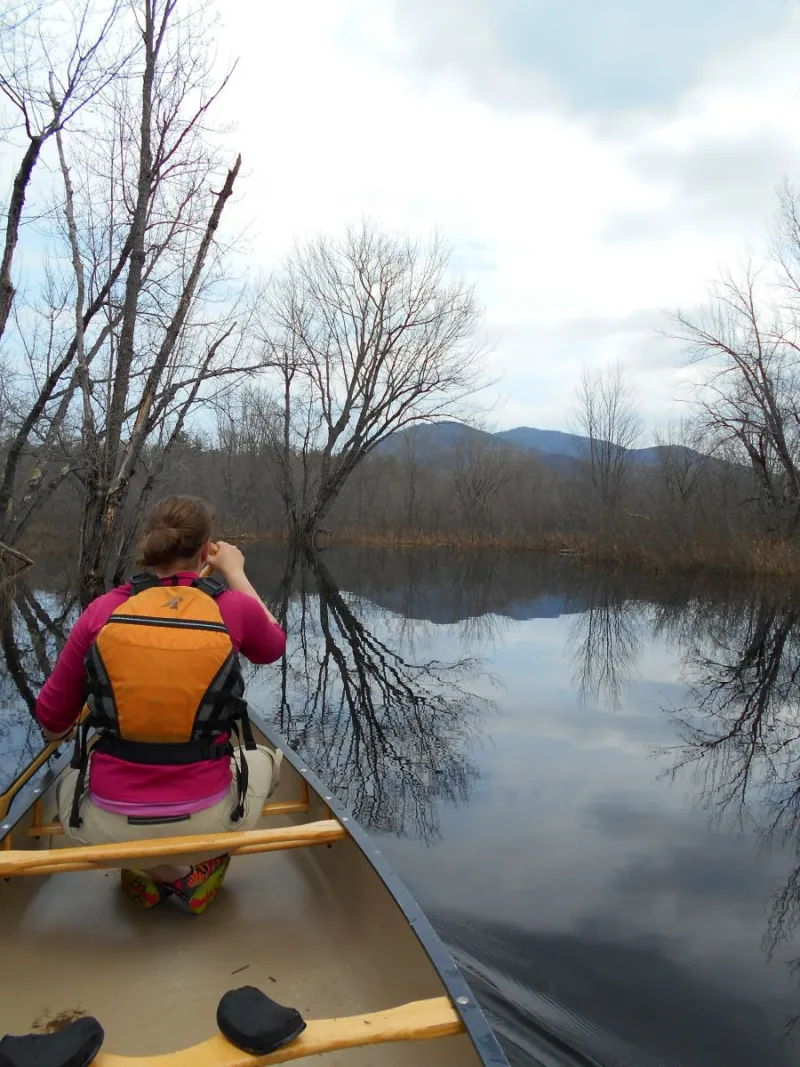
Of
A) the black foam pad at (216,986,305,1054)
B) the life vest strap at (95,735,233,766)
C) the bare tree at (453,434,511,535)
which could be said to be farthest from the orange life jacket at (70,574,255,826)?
the bare tree at (453,434,511,535)

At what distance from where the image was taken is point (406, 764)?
6090mm

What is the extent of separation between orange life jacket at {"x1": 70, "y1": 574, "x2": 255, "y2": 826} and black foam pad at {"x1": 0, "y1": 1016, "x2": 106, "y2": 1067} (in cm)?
82

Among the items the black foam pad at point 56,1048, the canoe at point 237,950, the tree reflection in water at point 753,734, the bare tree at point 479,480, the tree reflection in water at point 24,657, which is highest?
the bare tree at point 479,480

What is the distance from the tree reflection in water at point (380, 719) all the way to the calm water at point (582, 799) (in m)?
0.03

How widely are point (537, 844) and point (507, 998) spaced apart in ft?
5.37

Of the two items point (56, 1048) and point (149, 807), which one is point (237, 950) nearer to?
point (149, 807)

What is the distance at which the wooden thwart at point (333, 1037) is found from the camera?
1.56 metres

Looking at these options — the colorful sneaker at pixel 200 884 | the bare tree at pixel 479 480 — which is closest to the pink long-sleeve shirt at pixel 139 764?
the colorful sneaker at pixel 200 884

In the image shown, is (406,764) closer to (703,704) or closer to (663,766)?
(663,766)

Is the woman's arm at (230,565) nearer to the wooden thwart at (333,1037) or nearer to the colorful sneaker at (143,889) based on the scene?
the colorful sneaker at (143,889)

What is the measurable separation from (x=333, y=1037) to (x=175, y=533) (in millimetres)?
1436

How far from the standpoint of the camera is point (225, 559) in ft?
8.97

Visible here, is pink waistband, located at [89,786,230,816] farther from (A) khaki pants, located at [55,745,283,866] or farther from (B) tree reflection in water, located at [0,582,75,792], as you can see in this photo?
(B) tree reflection in water, located at [0,582,75,792]

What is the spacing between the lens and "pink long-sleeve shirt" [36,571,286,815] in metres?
2.31
